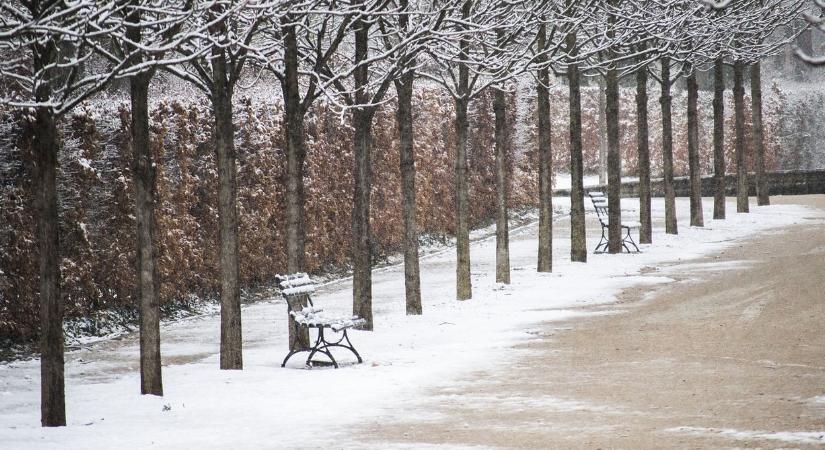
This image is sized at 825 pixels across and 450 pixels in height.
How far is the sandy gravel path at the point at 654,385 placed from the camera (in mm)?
7996

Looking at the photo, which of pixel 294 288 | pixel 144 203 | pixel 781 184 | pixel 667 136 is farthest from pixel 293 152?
pixel 781 184

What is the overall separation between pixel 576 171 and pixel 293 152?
38.3 feet

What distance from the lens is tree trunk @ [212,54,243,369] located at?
38.1ft

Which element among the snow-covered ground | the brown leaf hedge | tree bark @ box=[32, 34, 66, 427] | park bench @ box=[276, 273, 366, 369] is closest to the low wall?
the brown leaf hedge

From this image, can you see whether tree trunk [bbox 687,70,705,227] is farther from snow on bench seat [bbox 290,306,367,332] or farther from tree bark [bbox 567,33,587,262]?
snow on bench seat [bbox 290,306,367,332]

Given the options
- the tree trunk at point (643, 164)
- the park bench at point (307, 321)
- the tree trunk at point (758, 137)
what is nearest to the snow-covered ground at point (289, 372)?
the park bench at point (307, 321)

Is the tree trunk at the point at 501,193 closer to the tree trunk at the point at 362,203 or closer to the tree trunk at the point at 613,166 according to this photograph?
the tree trunk at the point at 362,203

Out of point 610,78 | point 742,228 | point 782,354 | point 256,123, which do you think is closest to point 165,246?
point 256,123

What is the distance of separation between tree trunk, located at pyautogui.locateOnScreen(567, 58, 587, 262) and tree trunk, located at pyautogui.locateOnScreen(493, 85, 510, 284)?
147 inches

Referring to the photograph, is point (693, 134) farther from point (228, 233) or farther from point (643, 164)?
point (228, 233)

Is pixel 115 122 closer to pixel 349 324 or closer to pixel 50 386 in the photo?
pixel 349 324

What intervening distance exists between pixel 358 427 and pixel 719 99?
27.8 metres

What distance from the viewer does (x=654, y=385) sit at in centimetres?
1014

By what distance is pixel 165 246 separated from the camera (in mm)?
A: 17312
